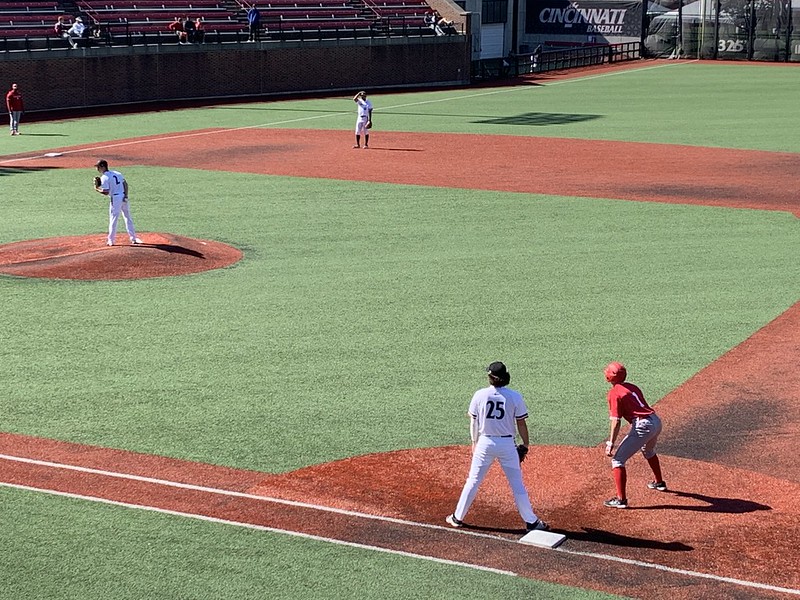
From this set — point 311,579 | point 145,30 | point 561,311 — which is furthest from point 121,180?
point 145,30

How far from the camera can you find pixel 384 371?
15.2 meters

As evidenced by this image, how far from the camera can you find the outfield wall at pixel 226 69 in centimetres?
4550

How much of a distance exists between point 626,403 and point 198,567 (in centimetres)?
400

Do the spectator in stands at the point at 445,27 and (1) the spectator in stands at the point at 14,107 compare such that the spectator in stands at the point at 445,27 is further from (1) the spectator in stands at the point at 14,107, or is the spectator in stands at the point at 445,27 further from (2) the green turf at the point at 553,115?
(1) the spectator in stands at the point at 14,107

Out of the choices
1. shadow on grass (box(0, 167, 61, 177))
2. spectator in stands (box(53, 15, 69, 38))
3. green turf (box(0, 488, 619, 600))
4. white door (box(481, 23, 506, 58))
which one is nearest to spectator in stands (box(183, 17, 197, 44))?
spectator in stands (box(53, 15, 69, 38))

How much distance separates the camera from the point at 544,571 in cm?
961

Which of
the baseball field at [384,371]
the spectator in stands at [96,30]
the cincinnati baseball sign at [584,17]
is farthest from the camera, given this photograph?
the cincinnati baseball sign at [584,17]

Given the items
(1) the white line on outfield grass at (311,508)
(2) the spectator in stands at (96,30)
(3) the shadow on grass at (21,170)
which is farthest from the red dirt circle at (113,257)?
(2) the spectator in stands at (96,30)

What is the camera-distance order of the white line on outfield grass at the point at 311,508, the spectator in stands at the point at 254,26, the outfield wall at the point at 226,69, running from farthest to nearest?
the spectator in stands at the point at 254,26, the outfield wall at the point at 226,69, the white line on outfield grass at the point at 311,508

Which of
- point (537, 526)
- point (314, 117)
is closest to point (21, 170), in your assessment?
point (314, 117)

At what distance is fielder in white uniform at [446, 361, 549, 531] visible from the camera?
9922 mm

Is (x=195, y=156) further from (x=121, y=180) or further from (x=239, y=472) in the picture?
(x=239, y=472)

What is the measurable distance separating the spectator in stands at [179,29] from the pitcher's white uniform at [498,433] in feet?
138

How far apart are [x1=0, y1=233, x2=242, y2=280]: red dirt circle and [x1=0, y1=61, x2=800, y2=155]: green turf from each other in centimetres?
1435
